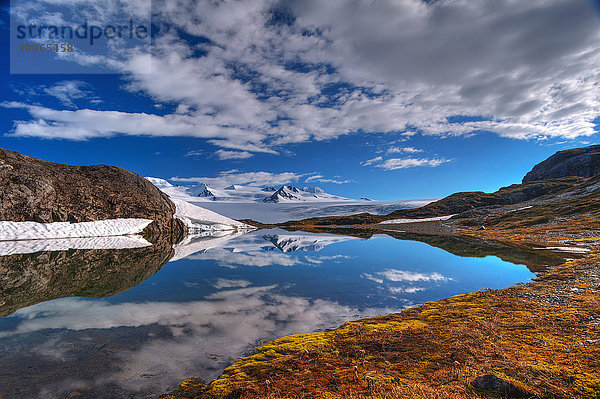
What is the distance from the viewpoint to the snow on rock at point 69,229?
123ft

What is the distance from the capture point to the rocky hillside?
4012cm

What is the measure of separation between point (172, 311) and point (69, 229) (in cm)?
4388

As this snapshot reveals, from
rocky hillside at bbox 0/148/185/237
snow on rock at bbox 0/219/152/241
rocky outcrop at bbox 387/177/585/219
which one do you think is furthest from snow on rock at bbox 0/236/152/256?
rocky outcrop at bbox 387/177/585/219

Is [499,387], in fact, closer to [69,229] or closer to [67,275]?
[67,275]

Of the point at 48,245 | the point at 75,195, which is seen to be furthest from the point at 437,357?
the point at 75,195

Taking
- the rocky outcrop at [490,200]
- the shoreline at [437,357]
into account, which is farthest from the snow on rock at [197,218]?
the rocky outcrop at [490,200]

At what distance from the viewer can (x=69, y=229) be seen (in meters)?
43.7

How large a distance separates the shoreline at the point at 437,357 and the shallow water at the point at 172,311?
1.34 metres

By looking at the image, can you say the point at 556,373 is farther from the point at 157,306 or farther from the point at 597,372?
the point at 157,306

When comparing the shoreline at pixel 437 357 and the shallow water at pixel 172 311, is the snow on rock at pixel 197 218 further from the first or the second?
the shoreline at pixel 437 357

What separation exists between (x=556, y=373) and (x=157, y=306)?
46.5ft

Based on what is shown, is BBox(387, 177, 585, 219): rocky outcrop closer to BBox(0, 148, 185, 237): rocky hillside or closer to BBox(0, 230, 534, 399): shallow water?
BBox(0, 148, 185, 237): rocky hillside

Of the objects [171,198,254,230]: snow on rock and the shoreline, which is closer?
the shoreline

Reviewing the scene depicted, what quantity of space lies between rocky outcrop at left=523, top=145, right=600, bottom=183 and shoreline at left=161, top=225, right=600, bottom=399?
666 ft
